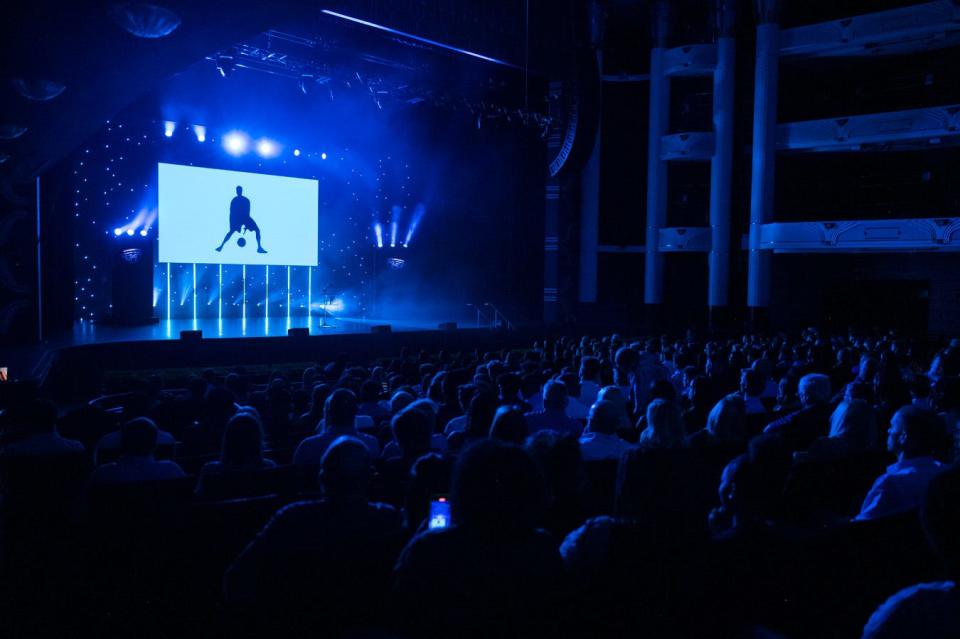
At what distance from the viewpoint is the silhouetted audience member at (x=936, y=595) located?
→ 1674mm

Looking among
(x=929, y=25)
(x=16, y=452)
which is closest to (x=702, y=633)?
(x=16, y=452)

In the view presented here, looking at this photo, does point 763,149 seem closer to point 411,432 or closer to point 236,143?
point 236,143

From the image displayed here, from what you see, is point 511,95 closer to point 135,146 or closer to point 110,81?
point 135,146

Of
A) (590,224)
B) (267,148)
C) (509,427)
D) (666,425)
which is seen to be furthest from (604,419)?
(590,224)

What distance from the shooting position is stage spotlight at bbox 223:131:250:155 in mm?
18469

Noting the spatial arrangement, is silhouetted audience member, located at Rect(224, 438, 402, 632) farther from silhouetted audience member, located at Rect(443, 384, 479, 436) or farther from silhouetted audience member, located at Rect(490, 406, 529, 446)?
silhouetted audience member, located at Rect(443, 384, 479, 436)

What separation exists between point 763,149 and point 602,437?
19.5 metres

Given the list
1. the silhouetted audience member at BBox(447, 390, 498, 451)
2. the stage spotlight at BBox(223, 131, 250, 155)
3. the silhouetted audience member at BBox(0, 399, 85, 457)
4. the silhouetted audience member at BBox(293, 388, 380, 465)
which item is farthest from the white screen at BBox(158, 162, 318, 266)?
the silhouetted audience member at BBox(447, 390, 498, 451)

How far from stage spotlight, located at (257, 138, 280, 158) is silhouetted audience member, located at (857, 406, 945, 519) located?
59.8 feet

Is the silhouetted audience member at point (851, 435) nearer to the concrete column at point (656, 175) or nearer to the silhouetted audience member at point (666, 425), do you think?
the silhouetted audience member at point (666, 425)

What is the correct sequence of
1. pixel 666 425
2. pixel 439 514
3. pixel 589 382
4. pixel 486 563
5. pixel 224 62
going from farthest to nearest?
pixel 224 62, pixel 589 382, pixel 666 425, pixel 439 514, pixel 486 563

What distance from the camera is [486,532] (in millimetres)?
1991

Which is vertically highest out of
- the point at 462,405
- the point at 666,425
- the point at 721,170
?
the point at 721,170

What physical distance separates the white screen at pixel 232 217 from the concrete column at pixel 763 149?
13.0 metres
